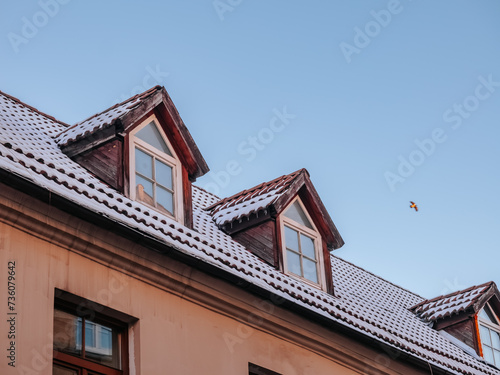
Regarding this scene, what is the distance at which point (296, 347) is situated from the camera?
14.7 meters

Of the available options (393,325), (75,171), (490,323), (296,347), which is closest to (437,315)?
(490,323)

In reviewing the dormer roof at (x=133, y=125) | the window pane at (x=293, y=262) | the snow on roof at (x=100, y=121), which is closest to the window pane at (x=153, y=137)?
the dormer roof at (x=133, y=125)

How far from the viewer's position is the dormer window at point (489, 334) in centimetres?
2080

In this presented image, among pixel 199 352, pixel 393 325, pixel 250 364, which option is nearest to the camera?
pixel 199 352

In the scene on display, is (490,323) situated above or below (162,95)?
below

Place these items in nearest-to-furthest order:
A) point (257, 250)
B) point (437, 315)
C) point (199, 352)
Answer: point (199, 352) < point (257, 250) < point (437, 315)

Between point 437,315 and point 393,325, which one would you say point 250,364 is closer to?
point 393,325

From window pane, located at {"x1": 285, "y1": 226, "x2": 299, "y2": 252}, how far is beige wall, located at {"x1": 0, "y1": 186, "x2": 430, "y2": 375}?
2159 mm

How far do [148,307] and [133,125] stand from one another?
331 centimetres

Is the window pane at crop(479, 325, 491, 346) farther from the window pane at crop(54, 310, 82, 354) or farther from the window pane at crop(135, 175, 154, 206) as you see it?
the window pane at crop(54, 310, 82, 354)

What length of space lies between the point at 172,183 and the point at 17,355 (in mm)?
5297

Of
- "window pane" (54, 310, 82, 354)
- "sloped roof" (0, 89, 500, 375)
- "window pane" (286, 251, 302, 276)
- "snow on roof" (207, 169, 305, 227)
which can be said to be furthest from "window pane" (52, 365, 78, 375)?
"window pane" (286, 251, 302, 276)

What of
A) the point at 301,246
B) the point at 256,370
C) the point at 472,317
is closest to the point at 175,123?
the point at 301,246

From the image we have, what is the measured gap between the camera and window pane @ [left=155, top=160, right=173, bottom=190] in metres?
14.9
